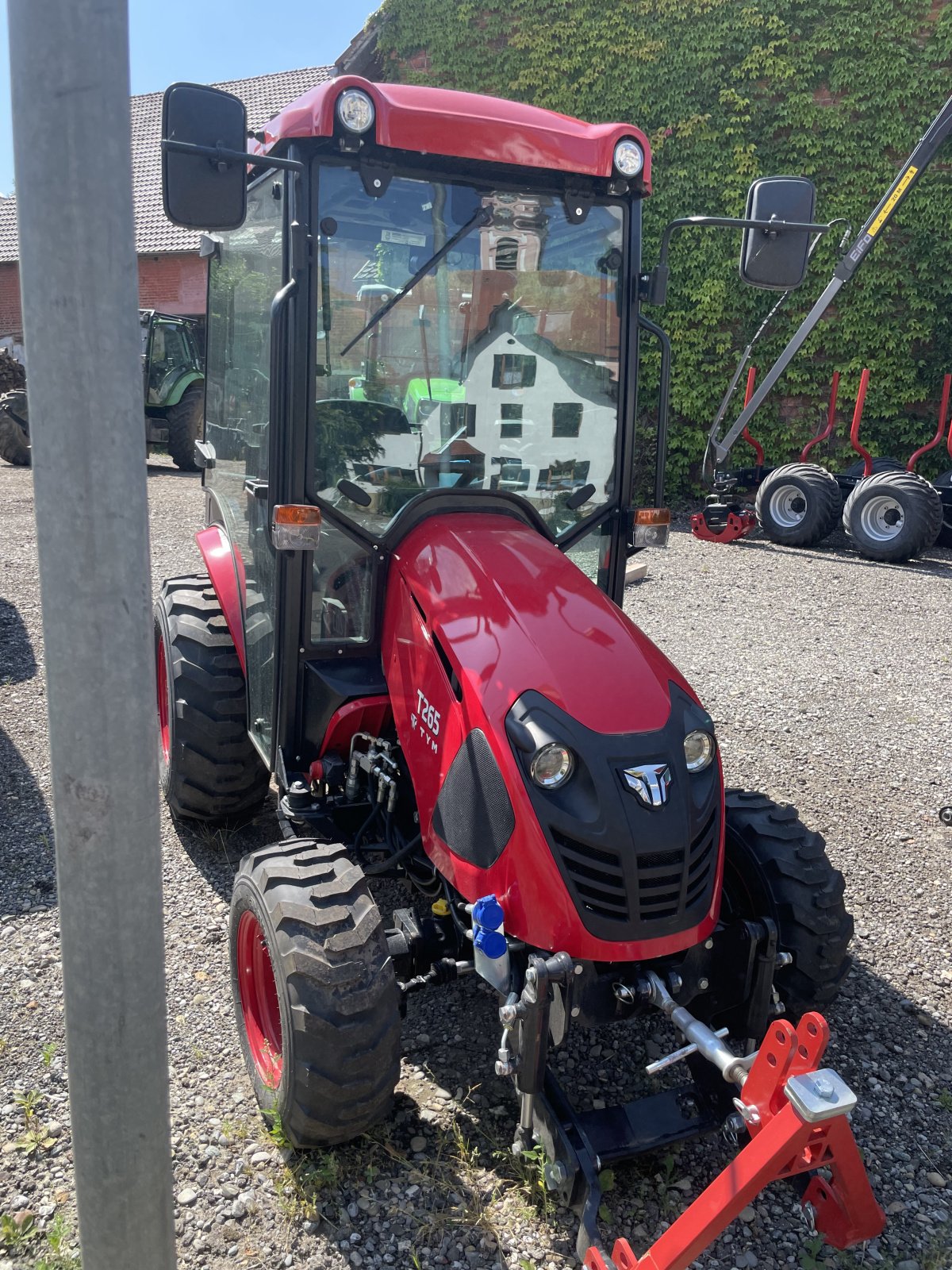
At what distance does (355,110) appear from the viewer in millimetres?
2562

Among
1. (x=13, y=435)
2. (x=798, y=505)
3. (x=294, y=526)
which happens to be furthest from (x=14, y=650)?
(x=13, y=435)

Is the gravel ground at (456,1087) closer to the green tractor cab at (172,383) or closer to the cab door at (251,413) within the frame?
the cab door at (251,413)

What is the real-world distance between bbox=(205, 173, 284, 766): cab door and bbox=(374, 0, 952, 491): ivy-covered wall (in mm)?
9838

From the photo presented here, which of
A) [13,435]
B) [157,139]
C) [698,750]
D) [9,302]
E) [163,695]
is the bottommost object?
[163,695]

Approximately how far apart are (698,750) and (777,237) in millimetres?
1470

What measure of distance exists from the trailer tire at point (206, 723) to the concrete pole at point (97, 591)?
196cm

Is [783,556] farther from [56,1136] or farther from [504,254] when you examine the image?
[56,1136]

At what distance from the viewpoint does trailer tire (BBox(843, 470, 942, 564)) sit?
9.24 meters

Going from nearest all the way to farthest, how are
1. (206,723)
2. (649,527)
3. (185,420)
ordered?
(649,527) < (206,723) < (185,420)

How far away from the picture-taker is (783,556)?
32.2ft

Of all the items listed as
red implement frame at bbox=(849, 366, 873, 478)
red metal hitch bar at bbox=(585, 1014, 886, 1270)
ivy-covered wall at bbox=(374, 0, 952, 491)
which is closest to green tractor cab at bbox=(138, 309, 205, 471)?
ivy-covered wall at bbox=(374, 0, 952, 491)

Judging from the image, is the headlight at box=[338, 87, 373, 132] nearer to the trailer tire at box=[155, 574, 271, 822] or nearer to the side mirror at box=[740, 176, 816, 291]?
the side mirror at box=[740, 176, 816, 291]

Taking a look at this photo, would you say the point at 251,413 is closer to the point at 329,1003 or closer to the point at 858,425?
the point at 329,1003

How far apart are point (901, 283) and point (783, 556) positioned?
170 inches
